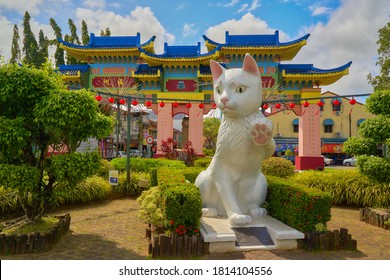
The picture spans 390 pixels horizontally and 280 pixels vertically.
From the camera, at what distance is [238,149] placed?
457 cm

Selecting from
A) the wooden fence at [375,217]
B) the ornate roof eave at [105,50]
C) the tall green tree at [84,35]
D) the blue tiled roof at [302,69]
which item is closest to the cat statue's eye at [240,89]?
the wooden fence at [375,217]

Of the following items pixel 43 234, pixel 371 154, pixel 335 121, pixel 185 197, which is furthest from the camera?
pixel 335 121

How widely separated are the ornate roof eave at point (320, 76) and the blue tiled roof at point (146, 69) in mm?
7901

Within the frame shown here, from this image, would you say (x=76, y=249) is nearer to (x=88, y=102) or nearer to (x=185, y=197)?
(x=185, y=197)

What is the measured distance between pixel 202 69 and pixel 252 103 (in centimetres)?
1449

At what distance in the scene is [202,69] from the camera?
18.4 m

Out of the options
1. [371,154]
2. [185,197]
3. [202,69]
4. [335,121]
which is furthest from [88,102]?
[335,121]

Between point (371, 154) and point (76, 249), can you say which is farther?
point (371, 154)

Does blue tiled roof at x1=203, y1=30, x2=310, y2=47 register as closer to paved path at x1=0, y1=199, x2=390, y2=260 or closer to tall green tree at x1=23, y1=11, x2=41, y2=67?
paved path at x1=0, y1=199, x2=390, y2=260

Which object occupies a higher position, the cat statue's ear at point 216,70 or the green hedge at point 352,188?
the cat statue's ear at point 216,70

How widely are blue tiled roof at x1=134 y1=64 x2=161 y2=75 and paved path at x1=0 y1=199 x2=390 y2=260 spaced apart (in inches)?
475

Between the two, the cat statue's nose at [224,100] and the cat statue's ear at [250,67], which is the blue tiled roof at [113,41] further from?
the cat statue's nose at [224,100]

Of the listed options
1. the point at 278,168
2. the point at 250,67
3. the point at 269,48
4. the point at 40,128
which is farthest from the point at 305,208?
the point at 269,48

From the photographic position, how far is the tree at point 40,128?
164 inches
